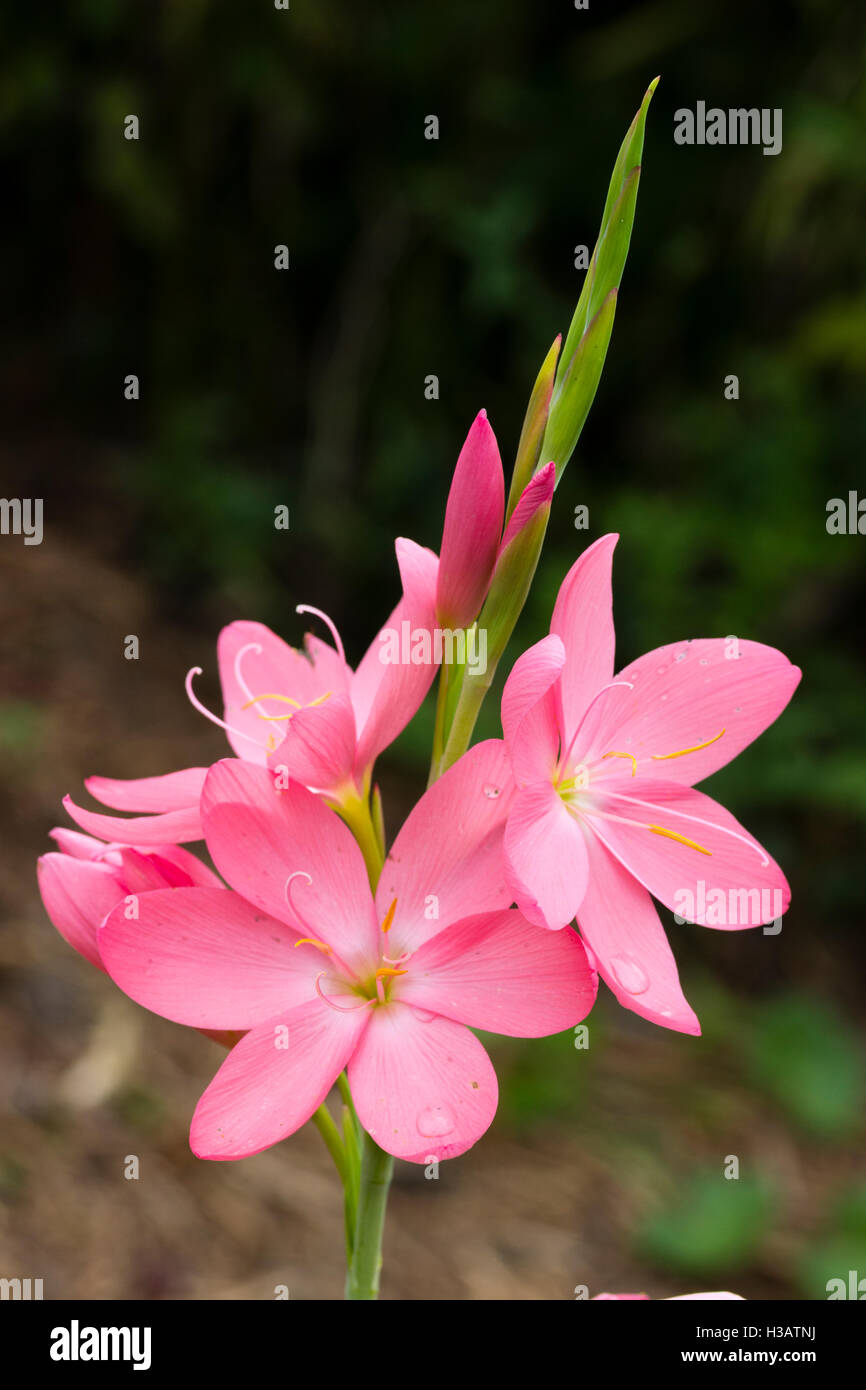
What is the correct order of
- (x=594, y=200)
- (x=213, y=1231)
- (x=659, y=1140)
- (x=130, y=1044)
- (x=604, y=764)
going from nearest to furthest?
(x=604, y=764)
(x=213, y=1231)
(x=130, y=1044)
(x=659, y=1140)
(x=594, y=200)

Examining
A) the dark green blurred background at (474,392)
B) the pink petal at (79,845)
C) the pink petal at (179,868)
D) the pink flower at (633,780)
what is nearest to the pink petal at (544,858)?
the pink flower at (633,780)

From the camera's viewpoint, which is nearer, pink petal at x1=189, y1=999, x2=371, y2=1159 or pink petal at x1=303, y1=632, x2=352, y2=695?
pink petal at x1=189, y1=999, x2=371, y2=1159

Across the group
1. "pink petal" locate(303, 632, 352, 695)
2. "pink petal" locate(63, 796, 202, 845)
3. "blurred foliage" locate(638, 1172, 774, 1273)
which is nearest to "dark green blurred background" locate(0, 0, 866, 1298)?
"blurred foliage" locate(638, 1172, 774, 1273)

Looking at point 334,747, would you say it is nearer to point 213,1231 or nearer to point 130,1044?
point 213,1231

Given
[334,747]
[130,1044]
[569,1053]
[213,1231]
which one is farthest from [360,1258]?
[569,1053]

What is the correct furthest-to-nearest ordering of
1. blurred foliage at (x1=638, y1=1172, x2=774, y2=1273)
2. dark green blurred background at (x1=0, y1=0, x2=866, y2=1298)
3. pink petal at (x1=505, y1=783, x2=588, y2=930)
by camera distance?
dark green blurred background at (x1=0, y1=0, x2=866, y2=1298)
blurred foliage at (x1=638, y1=1172, x2=774, y2=1273)
pink petal at (x1=505, y1=783, x2=588, y2=930)

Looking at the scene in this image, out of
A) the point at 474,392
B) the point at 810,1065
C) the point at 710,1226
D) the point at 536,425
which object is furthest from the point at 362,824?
the point at 474,392

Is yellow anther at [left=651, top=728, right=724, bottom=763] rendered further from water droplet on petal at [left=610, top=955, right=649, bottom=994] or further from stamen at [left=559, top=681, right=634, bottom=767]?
water droplet on petal at [left=610, top=955, right=649, bottom=994]

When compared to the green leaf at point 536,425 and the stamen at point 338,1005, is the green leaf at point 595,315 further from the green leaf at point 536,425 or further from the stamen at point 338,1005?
the stamen at point 338,1005
